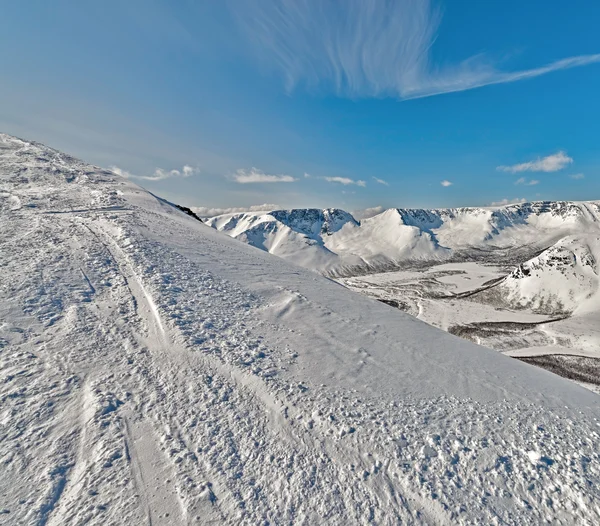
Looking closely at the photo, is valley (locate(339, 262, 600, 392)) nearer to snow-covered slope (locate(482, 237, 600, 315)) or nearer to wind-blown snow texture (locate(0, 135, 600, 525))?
snow-covered slope (locate(482, 237, 600, 315))

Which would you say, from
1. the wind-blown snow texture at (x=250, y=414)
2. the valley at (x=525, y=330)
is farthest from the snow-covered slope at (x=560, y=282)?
the wind-blown snow texture at (x=250, y=414)

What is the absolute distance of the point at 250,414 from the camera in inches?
338

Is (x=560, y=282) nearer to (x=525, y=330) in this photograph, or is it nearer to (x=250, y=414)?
(x=525, y=330)

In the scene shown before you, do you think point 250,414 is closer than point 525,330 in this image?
Yes

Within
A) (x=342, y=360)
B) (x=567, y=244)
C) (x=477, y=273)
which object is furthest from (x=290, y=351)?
(x=477, y=273)

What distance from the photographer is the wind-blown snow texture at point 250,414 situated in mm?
6352

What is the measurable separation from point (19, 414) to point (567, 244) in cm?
11387

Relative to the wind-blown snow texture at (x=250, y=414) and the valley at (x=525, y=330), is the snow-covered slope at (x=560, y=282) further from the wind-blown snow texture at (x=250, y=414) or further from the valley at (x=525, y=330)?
the wind-blown snow texture at (x=250, y=414)

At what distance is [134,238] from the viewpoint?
21.2 meters

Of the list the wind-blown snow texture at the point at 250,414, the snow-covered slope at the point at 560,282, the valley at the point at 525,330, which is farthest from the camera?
the snow-covered slope at the point at 560,282

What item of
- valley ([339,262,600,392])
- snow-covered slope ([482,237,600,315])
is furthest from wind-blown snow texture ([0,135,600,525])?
snow-covered slope ([482,237,600,315])

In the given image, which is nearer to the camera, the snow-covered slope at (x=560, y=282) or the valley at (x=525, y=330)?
the valley at (x=525, y=330)

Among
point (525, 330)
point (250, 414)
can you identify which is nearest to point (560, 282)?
point (525, 330)

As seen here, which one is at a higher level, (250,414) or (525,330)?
(250,414)
